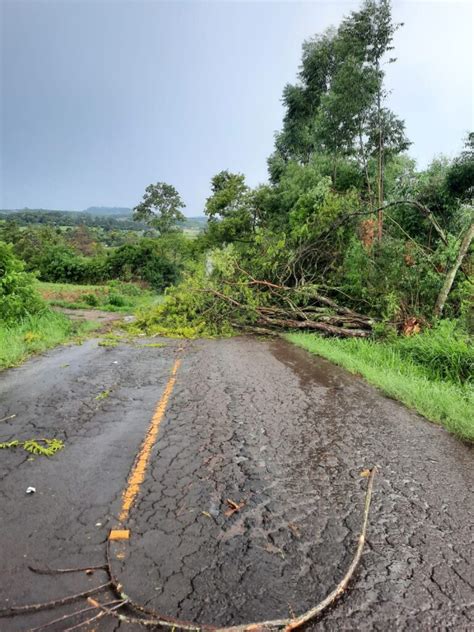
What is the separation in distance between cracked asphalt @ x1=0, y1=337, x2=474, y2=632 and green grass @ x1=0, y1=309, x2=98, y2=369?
270 cm

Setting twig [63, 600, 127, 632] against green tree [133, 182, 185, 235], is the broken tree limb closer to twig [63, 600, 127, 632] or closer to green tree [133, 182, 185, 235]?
twig [63, 600, 127, 632]

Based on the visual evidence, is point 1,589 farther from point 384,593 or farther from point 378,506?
point 378,506

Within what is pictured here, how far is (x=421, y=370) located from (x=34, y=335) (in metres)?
8.80

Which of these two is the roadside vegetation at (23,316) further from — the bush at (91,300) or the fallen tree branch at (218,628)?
the bush at (91,300)

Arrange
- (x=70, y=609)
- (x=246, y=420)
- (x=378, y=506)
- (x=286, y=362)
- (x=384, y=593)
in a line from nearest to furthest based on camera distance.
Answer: (x=70, y=609)
(x=384, y=593)
(x=378, y=506)
(x=246, y=420)
(x=286, y=362)

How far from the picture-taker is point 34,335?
10180mm

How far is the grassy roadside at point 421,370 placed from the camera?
16.7 ft

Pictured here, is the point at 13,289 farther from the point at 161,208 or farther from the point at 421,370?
the point at 161,208

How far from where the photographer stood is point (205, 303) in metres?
12.6

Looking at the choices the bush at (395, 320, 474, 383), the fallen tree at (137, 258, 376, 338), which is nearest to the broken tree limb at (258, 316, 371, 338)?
the fallen tree at (137, 258, 376, 338)

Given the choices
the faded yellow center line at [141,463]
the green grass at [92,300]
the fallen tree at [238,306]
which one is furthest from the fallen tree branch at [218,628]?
the green grass at [92,300]

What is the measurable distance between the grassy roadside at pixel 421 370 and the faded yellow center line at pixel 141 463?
10.7 feet

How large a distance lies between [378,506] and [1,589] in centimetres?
244

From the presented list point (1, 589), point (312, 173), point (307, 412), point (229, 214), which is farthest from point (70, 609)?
point (229, 214)
